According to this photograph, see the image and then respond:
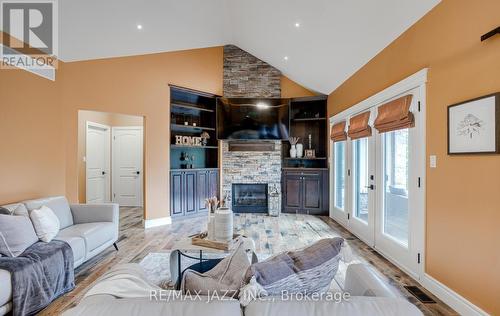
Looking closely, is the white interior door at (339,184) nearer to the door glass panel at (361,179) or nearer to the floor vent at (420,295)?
the door glass panel at (361,179)

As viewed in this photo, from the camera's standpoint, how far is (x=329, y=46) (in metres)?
4.06

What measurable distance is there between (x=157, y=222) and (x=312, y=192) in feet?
11.4

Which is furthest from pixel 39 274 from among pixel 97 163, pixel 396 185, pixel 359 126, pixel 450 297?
pixel 97 163

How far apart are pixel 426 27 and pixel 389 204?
7.01ft

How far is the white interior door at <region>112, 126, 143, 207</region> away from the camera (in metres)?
6.79

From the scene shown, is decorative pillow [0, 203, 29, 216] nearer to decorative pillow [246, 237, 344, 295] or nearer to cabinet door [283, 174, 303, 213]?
decorative pillow [246, 237, 344, 295]

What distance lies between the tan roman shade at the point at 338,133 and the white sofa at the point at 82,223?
4.12 m

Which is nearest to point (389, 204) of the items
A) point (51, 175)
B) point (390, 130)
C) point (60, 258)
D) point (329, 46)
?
point (390, 130)

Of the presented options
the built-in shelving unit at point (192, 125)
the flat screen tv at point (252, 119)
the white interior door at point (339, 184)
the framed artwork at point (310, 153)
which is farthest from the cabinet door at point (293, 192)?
the built-in shelving unit at point (192, 125)

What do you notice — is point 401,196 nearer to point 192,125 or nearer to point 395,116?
point 395,116

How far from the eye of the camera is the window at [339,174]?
17.1ft

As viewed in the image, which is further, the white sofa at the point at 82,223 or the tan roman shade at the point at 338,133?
the tan roman shade at the point at 338,133

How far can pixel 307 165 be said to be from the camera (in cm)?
644

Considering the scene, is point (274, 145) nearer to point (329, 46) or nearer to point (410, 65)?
point (329, 46)
